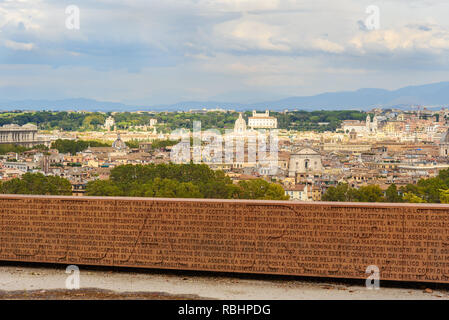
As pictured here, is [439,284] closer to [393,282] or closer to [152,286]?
[393,282]

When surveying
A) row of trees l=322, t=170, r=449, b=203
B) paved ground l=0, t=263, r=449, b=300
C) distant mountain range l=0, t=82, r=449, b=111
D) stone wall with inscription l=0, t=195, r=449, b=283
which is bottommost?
row of trees l=322, t=170, r=449, b=203

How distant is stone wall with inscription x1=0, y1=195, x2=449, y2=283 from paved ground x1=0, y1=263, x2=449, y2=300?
0.32 ft

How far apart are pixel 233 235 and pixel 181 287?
0.68 meters

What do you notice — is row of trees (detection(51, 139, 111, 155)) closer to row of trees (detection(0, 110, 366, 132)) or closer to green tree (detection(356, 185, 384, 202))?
row of trees (detection(0, 110, 366, 132))

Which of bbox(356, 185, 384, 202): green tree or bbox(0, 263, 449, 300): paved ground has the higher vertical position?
bbox(0, 263, 449, 300): paved ground

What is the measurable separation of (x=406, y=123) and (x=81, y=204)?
108 metres

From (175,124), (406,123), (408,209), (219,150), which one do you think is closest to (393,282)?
(408,209)

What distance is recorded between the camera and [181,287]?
5.21 metres

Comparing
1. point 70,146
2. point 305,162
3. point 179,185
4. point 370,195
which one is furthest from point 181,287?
point 70,146

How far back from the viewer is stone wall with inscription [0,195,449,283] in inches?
207

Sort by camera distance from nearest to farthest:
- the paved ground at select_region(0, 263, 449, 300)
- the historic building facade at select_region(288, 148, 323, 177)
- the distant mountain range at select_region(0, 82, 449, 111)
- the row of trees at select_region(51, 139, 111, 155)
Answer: the paved ground at select_region(0, 263, 449, 300)
the historic building facade at select_region(288, 148, 323, 177)
the row of trees at select_region(51, 139, 111, 155)
the distant mountain range at select_region(0, 82, 449, 111)

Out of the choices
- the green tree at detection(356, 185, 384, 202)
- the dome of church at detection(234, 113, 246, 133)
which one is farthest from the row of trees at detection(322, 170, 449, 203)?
the dome of church at detection(234, 113, 246, 133)

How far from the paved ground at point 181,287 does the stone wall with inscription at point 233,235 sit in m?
0.10
